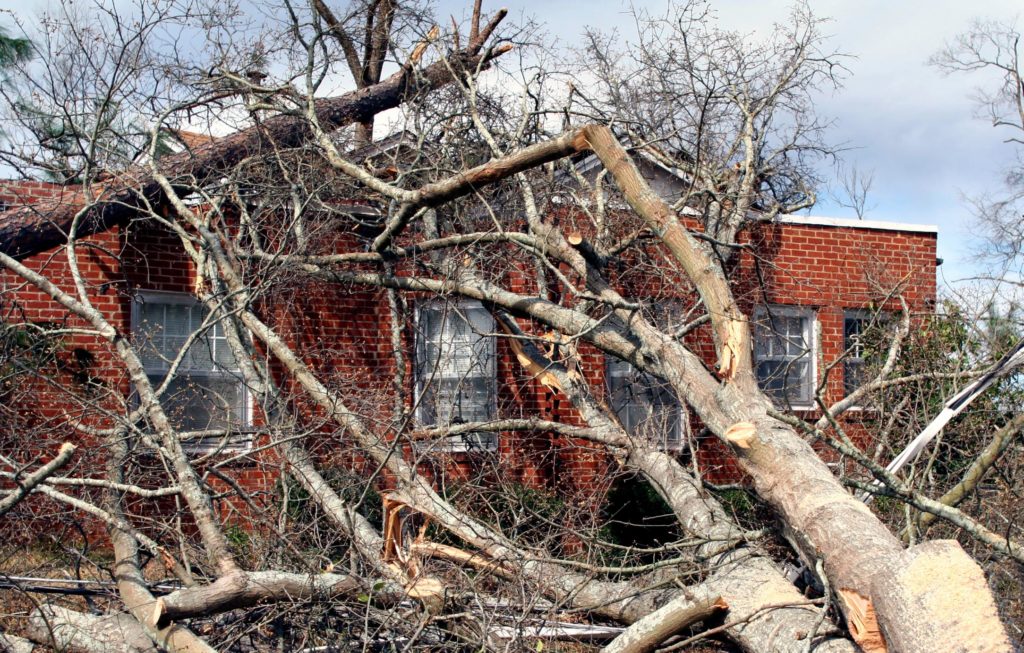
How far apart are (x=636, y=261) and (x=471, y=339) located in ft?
6.67

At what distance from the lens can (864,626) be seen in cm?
428

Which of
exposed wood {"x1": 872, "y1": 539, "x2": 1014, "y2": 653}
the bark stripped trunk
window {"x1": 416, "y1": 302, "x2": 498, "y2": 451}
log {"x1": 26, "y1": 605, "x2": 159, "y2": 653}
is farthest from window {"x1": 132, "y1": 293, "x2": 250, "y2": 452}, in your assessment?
exposed wood {"x1": 872, "y1": 539, "x2": 1014, "y2": 653}

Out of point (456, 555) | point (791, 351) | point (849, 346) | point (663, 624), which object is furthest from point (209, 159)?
point (849, 346)

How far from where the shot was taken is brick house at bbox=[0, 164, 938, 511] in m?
8.53

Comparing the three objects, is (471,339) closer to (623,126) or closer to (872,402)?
(623,126)

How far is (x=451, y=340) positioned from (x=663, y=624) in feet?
11.1

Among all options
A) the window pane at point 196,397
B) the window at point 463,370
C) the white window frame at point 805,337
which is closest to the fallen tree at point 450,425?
the window pane at point 196,397

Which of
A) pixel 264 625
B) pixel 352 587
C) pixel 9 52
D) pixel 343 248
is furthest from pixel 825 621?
pixel 9 52

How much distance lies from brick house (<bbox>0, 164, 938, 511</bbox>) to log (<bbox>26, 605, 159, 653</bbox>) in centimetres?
189

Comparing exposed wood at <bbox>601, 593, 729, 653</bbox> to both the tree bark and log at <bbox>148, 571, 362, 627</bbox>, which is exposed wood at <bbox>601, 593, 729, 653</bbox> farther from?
the tree bark

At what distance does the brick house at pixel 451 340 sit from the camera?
28.0 feet

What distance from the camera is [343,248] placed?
9938 millimetres

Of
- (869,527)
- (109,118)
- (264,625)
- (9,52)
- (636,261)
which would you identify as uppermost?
(9,52)

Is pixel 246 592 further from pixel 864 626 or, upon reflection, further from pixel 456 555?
pixel 864 626
